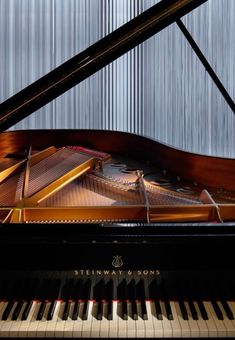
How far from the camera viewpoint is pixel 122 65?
19.5 ft

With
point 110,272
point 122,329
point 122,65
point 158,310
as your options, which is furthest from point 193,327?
point 122,65

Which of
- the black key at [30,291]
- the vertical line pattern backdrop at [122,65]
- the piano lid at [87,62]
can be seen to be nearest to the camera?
the piano lid at [87,62]

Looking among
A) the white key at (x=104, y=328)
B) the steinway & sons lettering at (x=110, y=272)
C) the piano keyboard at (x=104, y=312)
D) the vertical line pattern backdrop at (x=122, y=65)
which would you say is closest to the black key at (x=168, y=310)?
the piano keyboard at (x=104, y=312)

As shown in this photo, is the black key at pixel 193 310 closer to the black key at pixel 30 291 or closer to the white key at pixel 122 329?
the white key at pixel 122 329

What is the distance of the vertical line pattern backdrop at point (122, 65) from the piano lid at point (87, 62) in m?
4.34

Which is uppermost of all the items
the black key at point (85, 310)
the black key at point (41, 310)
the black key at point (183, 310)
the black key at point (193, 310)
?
the black key at point (193, 310)

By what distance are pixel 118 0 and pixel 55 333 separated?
525 centimetres

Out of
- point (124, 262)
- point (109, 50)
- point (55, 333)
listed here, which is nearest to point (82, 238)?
point (124, 262)

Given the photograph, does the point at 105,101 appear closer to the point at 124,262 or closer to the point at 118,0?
the point at 118,0

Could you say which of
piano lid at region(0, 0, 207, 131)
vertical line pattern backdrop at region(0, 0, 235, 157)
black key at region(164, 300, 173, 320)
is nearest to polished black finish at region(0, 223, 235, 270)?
black key at region(164, 300, 173, 320)

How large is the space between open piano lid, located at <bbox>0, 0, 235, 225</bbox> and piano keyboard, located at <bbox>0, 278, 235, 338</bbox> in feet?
1.09

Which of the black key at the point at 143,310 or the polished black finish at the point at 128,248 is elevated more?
the polished black finish at the point at 128,248

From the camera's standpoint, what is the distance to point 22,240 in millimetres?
1686

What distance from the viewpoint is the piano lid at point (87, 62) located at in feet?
4.76
